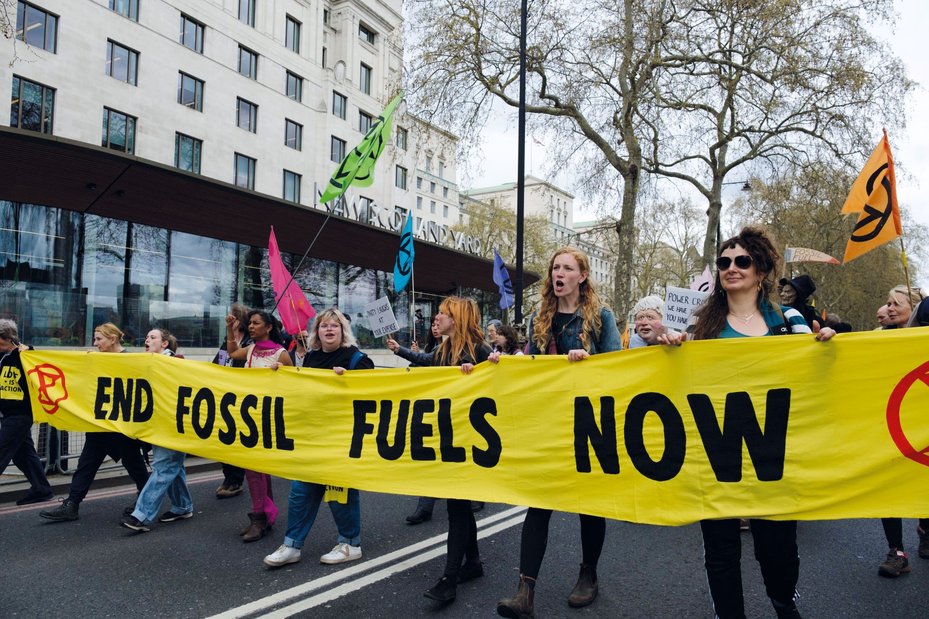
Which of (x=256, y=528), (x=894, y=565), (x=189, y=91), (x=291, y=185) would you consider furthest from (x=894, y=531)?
(x=291, y=185)

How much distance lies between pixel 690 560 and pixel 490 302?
28.8 m

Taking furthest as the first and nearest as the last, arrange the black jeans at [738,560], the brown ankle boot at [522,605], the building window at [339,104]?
the building window at [339,104], the brown ankle boot at [522,605], the black jeans at [738,560]

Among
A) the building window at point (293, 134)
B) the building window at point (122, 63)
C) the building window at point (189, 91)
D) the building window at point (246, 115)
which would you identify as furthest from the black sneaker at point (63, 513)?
the building window at point (293, 134)

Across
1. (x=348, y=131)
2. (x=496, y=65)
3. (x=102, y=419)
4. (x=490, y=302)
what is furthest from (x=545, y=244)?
(x=102, y=419)

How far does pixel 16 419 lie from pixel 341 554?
351cm

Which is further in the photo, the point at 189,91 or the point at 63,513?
the point at 189,91

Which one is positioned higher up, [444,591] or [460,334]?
[460,334]

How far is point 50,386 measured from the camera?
230 inches

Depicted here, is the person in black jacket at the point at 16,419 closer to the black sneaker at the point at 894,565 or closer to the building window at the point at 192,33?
the black sneaker at the point at 894,565

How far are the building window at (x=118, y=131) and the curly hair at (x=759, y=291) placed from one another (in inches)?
925

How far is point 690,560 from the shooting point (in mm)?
4559

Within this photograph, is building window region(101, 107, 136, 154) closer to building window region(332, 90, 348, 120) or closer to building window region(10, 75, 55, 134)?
building window region(10, 75, 55, 134)

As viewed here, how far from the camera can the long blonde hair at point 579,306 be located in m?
3.74

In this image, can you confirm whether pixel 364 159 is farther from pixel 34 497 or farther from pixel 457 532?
pixel 457 532
